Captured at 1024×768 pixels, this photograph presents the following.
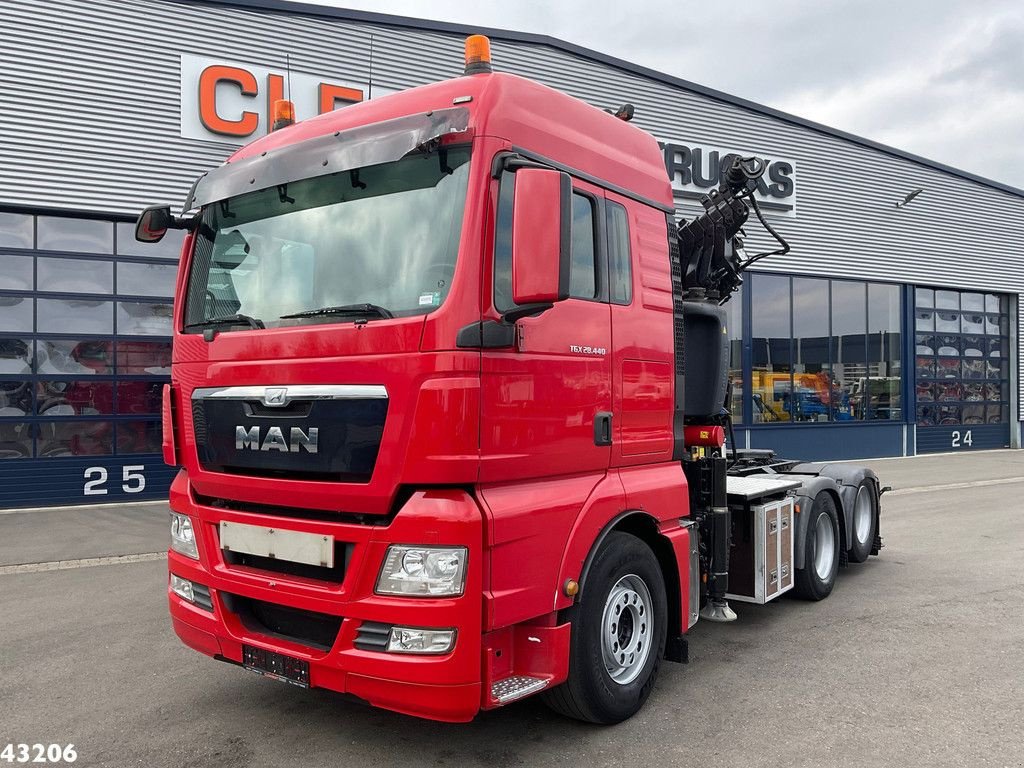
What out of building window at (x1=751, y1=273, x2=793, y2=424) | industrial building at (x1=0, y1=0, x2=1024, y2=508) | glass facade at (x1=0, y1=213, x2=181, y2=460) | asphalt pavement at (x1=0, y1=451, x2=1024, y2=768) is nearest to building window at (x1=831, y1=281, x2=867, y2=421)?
industrial building at (x1=0, y1=0, x2=1024, y2=508)

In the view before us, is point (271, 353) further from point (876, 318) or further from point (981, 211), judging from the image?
point (981, 211)

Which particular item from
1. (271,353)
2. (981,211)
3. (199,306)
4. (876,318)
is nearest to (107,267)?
(199,306)

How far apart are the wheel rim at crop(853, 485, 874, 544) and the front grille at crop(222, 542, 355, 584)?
5.35 meters

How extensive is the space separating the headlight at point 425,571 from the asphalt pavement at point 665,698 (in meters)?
0.78

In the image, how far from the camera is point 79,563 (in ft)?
25.5

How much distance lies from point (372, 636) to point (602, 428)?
1440mm

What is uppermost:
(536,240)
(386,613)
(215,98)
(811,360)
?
(215,98)

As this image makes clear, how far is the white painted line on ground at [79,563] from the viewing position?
24.6 feet

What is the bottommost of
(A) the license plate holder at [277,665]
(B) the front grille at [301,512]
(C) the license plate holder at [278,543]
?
(A) the license plate holder at [277,665]

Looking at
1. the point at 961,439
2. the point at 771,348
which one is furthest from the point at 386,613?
the point at 961,439

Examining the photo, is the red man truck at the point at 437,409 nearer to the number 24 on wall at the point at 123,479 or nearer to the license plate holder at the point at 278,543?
the license plate holder at the point at 278,543

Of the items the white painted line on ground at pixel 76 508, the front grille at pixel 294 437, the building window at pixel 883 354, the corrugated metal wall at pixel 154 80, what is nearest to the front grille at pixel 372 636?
the front grille at pixel 294 437

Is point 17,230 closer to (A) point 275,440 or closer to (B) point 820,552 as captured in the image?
(A) point 275,440

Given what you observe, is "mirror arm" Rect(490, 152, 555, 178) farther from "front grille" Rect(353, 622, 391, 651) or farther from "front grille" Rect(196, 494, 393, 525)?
"front grille" Rect(353, 622, 391, 651)
